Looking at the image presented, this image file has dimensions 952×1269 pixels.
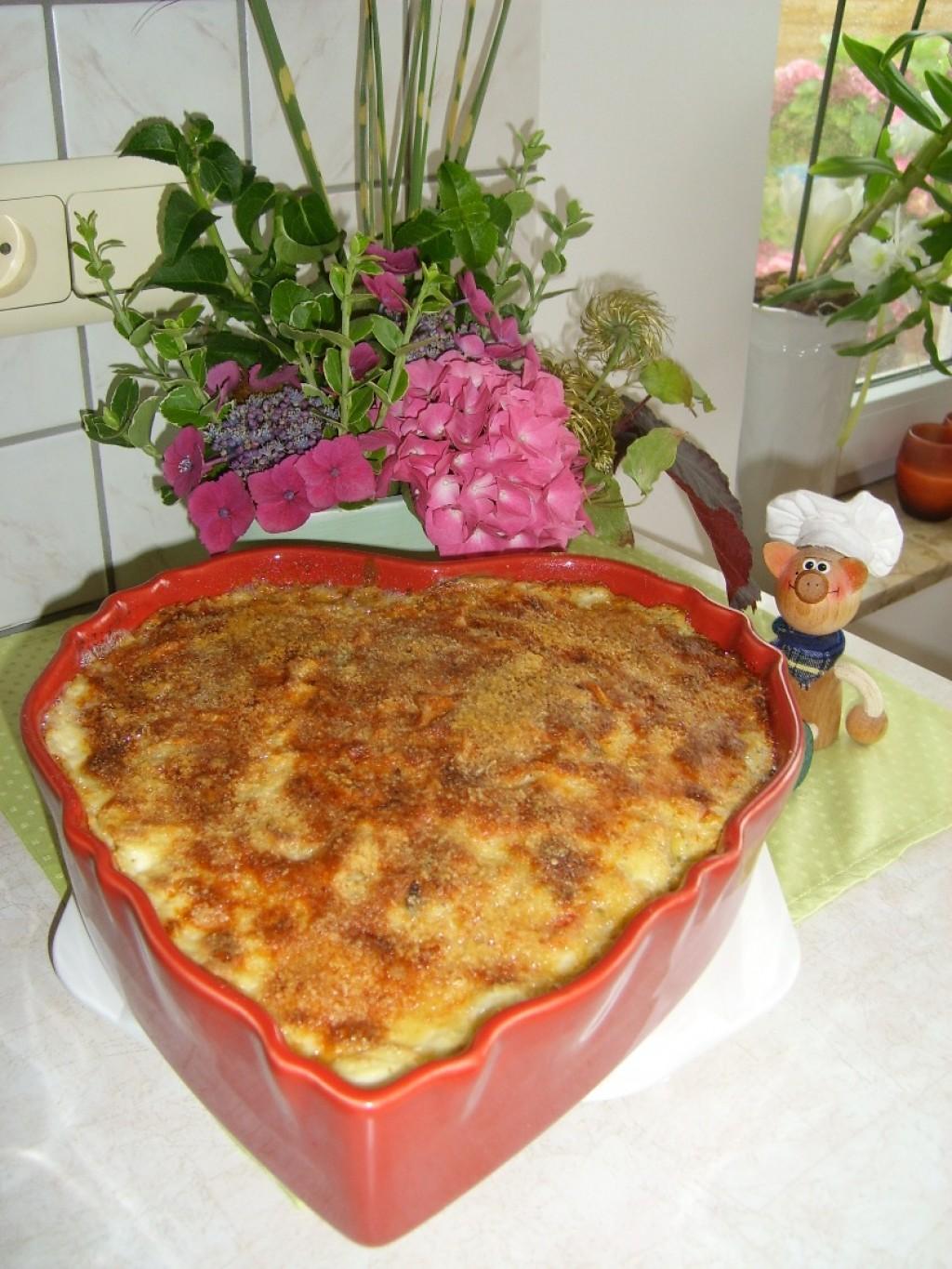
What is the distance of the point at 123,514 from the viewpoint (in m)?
0.94

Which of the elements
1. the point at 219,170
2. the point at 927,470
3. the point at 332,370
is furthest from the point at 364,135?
the point at 927,470

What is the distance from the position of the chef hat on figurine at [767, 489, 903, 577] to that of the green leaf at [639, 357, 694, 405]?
0.10 m

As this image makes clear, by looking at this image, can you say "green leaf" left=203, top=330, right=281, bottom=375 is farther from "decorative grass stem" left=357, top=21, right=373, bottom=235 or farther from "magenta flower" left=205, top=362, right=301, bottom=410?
"decorative grass stem" left=357, top=21, right=373, bottom=235

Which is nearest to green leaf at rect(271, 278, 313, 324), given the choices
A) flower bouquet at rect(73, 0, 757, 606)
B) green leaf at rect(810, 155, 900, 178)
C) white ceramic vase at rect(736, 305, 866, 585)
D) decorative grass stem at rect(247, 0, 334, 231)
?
flower bouquet at rect(73, 0, 757, 606)

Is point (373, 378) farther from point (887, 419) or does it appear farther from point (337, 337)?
point (887, 419)

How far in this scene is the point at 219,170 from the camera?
0.76m

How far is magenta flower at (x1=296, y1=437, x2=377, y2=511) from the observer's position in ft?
2.34

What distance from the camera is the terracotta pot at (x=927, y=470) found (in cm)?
167

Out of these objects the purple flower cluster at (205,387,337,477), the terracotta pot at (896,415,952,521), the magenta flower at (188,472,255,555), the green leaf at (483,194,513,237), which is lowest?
the terracotta pot at (896,415,952,521)

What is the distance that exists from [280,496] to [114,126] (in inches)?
12.2

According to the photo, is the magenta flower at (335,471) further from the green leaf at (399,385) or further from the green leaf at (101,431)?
the green leaf at (101,431)

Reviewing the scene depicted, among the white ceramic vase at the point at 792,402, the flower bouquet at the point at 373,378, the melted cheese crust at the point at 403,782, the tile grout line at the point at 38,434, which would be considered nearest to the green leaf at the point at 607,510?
the flower bouquet at the point at 373,378

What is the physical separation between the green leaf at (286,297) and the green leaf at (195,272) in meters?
0.07

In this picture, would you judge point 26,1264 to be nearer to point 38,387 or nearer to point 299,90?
point 38,387
